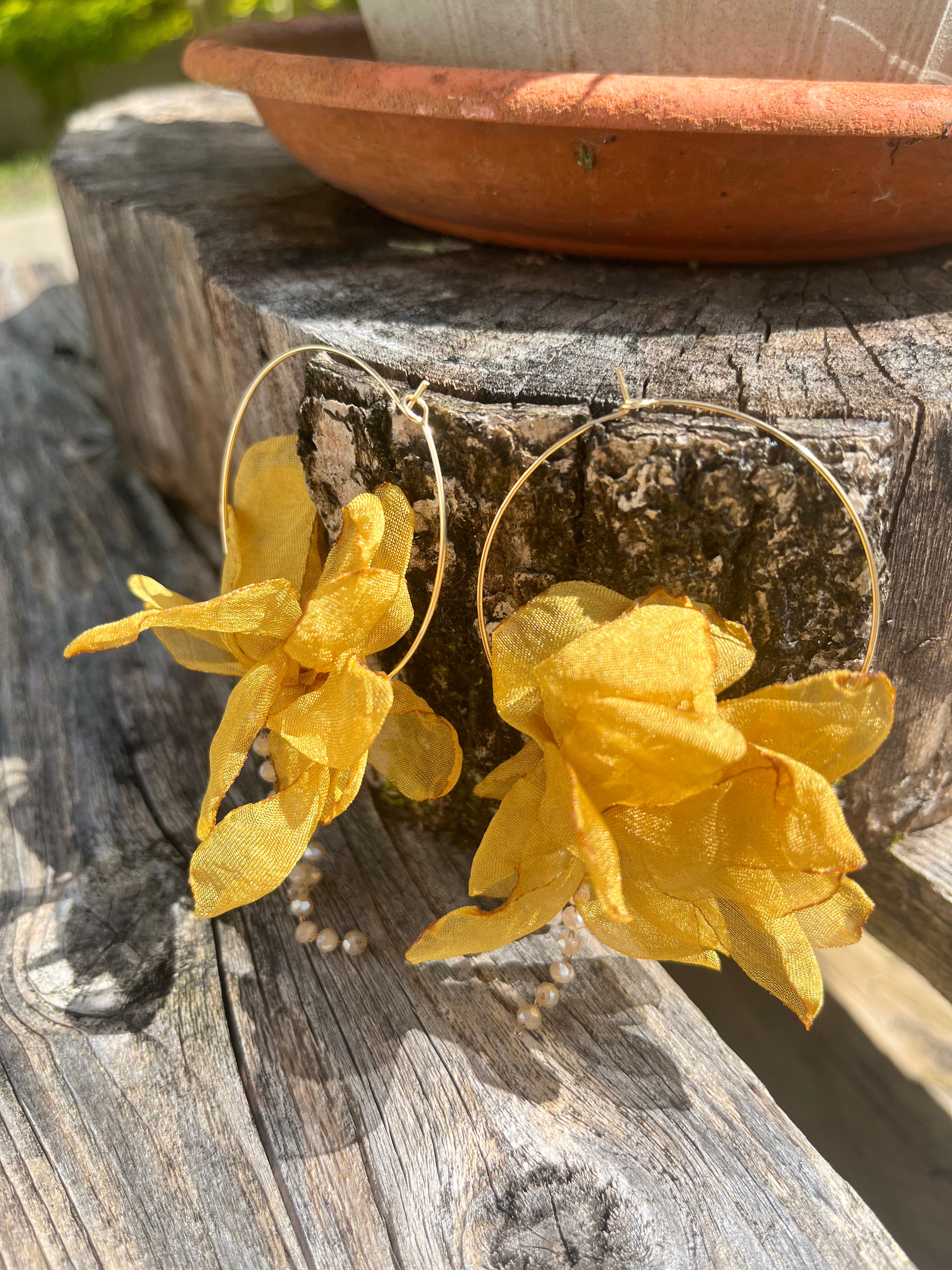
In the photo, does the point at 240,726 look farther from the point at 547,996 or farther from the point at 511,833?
the point at 547,996

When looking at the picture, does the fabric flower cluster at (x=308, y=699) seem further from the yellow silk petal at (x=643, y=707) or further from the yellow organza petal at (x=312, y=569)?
the yellow silk petal at (x=643, y=707)

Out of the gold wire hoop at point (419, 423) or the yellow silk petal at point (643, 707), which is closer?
the yellow silk petal at point (643, 707)

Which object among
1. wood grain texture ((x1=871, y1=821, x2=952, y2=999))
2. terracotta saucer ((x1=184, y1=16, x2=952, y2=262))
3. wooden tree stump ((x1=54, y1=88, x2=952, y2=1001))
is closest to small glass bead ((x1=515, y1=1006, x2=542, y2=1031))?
wooden tree stump ((x1=54, y1=88, x2=952, y2=1001))

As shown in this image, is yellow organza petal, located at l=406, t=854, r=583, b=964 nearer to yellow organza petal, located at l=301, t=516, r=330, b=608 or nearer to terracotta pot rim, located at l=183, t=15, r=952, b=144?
yellow organza petal, located at l=301, t=516, r=330, b=608

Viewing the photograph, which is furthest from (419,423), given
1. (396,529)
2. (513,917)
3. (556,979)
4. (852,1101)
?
(852,1101)

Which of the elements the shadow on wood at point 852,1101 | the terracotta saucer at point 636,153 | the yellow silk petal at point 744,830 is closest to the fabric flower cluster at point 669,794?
the yellow silk petal at point 744,830

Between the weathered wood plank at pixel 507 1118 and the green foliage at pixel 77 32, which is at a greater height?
the green foliage at pixel 77 32
